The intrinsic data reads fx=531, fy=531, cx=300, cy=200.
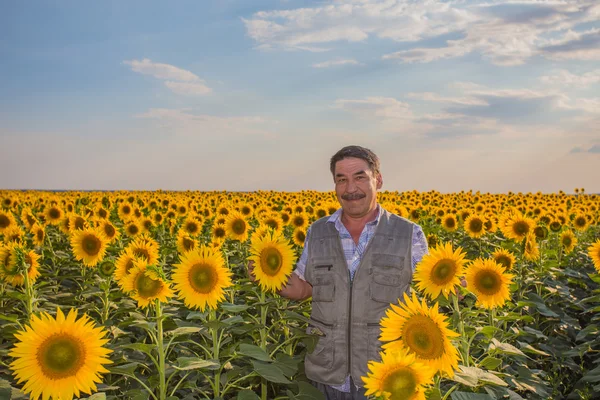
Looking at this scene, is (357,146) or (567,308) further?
(567,308)

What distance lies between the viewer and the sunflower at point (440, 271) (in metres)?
4.26

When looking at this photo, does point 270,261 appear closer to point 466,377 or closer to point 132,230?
point 466,377

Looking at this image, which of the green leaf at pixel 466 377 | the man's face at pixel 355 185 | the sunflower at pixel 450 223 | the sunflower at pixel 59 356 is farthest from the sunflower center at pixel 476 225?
the sunflower at pixel 59 356

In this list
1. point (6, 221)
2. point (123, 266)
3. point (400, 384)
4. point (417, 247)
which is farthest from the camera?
point (6, 221)

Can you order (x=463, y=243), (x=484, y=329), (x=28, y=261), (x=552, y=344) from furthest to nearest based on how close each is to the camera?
(x=463, y=243), (x=552, y=344), (x=28, y=261), (x=484, y=329)

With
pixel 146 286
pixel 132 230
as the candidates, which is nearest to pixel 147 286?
pixel 146 286

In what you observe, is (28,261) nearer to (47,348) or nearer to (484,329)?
(47,348)

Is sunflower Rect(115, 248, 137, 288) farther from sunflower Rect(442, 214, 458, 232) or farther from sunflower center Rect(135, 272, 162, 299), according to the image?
sunflower Rect(442, 214, 458, 232)

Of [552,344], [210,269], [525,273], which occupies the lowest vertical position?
[552,344]

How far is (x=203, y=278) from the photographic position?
4.53 meters

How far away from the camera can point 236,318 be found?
4598 mm

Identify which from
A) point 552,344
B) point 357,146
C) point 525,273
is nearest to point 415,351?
point 357,146

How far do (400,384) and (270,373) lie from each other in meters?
1.46

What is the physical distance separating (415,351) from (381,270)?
5.57ft
